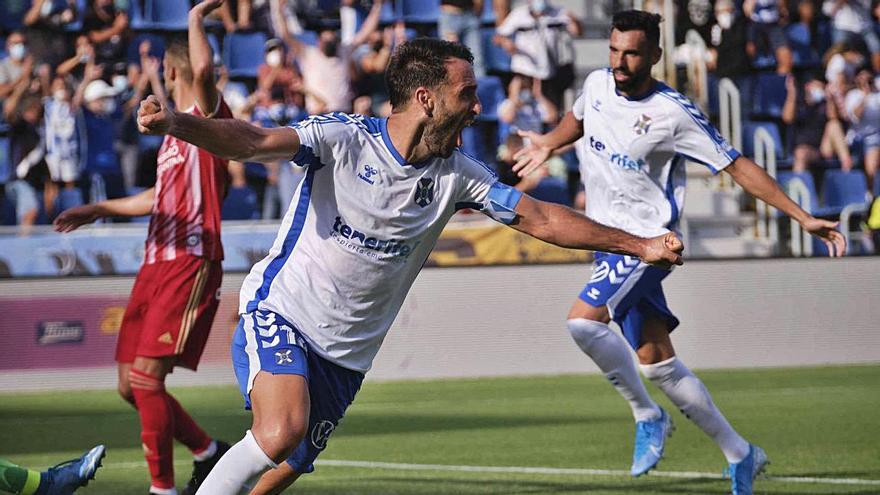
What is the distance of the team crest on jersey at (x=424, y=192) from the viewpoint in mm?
4965

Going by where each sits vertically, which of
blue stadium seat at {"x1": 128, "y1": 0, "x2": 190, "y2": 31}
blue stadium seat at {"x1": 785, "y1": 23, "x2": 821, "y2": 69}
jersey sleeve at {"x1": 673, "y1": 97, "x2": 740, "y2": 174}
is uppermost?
jersey sleeve at {"x1": 673, "y1": 97, "x2": 740, "y2": 174}

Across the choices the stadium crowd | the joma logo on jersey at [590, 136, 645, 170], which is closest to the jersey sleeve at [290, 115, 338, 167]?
the joma logo on jersey at [590, 136, 645, 170]

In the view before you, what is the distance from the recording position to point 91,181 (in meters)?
16.8

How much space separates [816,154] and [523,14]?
4.63 meters

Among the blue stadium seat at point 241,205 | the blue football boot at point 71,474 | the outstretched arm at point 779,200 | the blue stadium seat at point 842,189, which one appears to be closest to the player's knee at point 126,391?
the blue football boot at point 71,474

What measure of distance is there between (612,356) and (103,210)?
3031mm

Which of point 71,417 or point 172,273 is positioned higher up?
point 172,273

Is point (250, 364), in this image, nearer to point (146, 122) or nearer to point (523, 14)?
point (146, 122)

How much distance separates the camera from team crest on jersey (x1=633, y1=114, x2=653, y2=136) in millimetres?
7426

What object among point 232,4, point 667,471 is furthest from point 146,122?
point 232,4

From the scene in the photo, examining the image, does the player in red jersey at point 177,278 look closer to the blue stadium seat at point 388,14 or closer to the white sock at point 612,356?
the white sock at point 612,356

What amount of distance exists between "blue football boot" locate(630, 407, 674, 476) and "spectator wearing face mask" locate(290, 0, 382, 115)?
10403 millimetres

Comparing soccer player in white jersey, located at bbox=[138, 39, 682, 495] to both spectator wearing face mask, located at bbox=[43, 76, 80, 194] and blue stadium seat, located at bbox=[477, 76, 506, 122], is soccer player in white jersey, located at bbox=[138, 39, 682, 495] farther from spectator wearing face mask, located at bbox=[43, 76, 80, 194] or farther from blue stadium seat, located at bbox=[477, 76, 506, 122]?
blue stadium seat, located at bbox=[477, 76, 506, 122]

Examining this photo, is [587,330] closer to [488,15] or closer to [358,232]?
[358,232]
